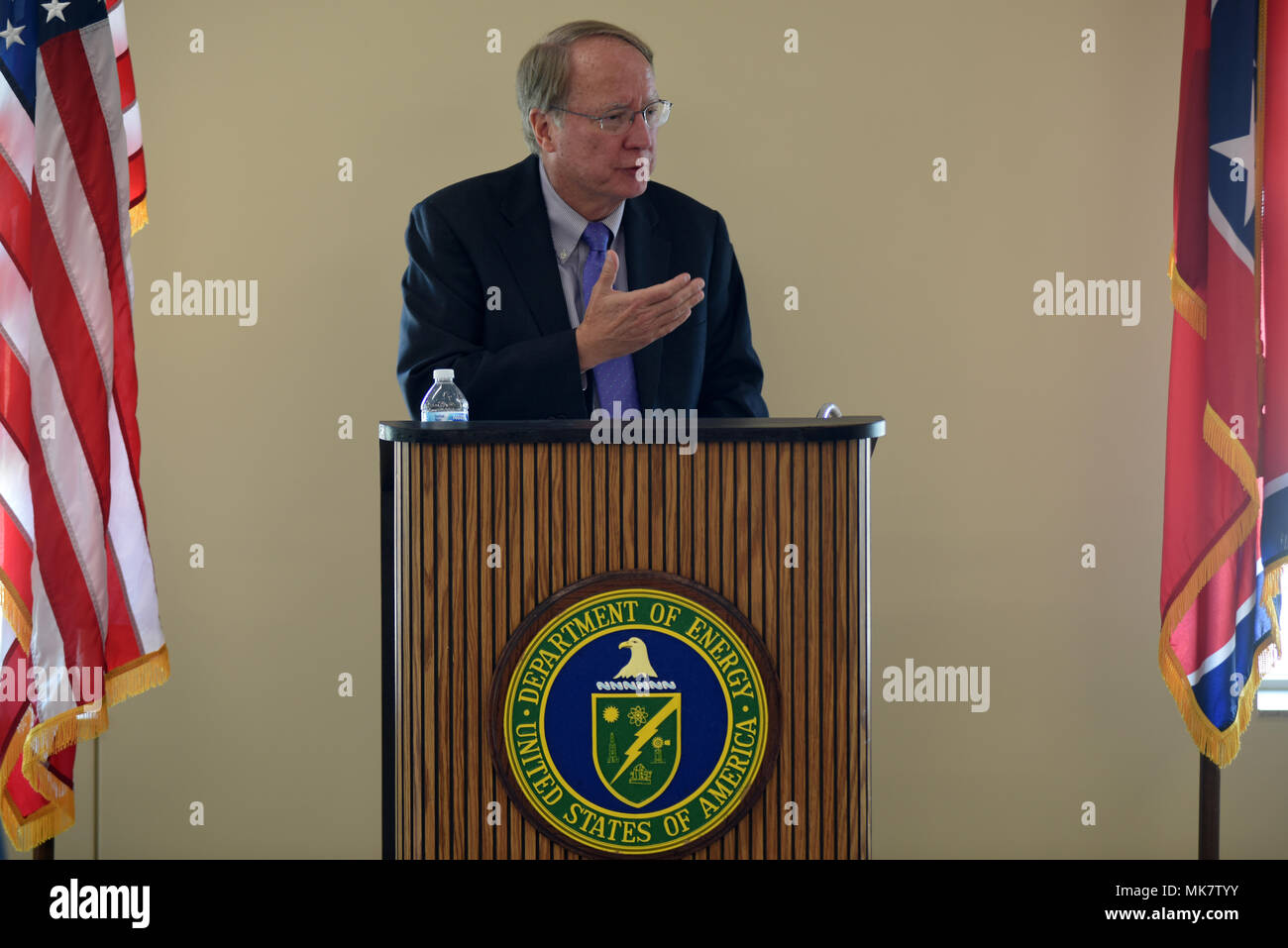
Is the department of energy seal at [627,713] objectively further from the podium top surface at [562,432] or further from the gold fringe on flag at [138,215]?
the gold fringe on flag at [138,215]

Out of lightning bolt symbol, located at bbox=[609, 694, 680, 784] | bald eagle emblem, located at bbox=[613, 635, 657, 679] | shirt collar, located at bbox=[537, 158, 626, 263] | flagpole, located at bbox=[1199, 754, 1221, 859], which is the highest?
shirt collar, located at bbox=[537, 158, 626, 263]

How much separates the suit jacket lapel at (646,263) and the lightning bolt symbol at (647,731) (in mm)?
811

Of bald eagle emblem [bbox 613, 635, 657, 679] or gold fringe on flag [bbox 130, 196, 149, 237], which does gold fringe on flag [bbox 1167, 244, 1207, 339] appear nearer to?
bald eagle emblem [bbox 613, 635, 657, 679]

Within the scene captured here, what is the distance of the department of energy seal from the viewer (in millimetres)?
1517

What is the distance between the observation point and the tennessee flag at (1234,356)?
255cm

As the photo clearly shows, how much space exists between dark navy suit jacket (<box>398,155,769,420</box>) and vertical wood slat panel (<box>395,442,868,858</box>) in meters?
0.50

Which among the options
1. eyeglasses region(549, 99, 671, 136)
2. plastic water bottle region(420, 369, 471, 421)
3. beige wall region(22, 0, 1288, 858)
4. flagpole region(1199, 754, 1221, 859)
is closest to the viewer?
plastic water bottle region(420, 369, 471, 421)

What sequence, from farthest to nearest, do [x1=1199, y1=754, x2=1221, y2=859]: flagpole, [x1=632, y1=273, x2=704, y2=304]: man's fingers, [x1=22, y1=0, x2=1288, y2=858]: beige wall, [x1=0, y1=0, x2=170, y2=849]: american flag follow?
[x1=22, y1=0, x2=1288, y2=858]: beige wall, [x1=1199, y1=754, x2=1221, y2=859]: flagpole, [x1=0, y1=0, x2=170, y2=849]: american flag, [x1=632, y1=273, x2=704, y2=304]: man's fingers

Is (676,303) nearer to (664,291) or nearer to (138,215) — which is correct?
(664,291)

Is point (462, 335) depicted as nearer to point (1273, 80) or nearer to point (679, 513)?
point (679, 513)

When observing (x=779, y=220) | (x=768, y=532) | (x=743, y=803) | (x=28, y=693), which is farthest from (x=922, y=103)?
(x=28, y=693)

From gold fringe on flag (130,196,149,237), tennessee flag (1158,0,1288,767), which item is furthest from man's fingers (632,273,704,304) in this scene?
tennessee flag (1158,0,1288,767)

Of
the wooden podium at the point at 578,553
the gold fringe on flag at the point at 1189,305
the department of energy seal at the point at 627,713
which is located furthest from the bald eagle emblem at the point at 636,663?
the gold fringe on flag at the point at 1189,305

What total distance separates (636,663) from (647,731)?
10cm
